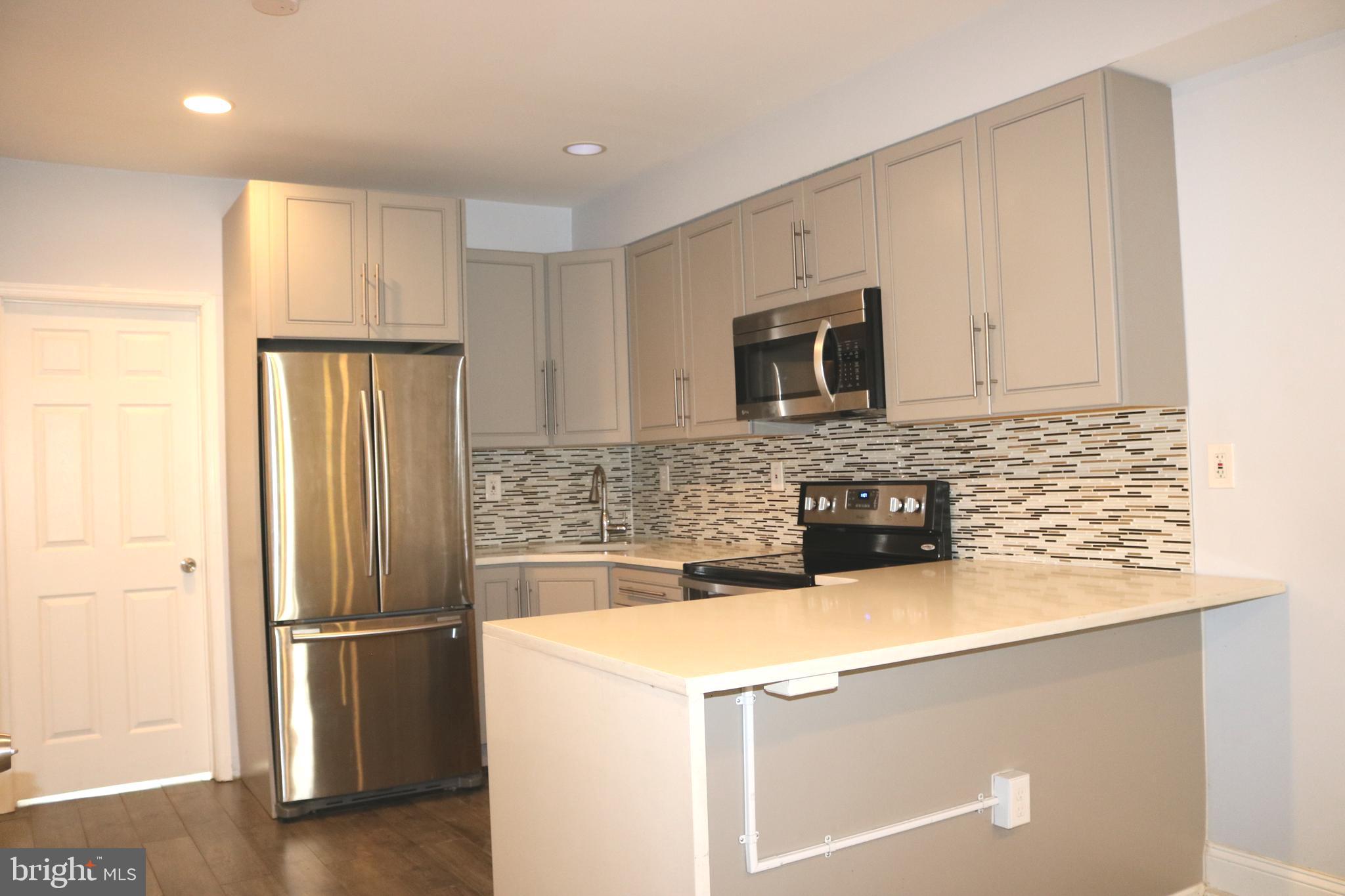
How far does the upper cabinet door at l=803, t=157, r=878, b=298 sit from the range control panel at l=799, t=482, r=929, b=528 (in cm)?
70

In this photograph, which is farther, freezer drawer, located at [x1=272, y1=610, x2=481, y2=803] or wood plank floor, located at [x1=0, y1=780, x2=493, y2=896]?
freezer drawer, located at [x1=272, y1=610, x2=481, y2=803]

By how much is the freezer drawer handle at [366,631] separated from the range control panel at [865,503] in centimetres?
141

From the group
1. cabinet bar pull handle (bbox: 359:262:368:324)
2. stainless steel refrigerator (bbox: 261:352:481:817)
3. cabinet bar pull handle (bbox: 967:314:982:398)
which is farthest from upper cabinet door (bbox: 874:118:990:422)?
cabinet bar pull handle (bbox: 359:262:368:324)

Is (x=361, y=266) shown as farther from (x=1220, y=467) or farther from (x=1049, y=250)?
(x=1220, y=467)

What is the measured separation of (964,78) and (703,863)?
91.5 inches

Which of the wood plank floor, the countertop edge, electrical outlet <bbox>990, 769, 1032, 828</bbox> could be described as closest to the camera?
the countertop edge

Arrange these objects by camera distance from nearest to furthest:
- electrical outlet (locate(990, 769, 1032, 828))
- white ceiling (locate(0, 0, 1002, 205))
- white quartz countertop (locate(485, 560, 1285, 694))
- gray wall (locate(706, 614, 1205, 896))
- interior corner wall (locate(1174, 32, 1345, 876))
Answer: white quartz countertop (locate(485, 560, 1285, 694)), gray wall (locate(706, 614, 1205, 896)), electrical outlet (locate(990, 769, 1032, 828)), interior corner wall (locate(1174, 32, 1345, 876)), white ceiling (locate(0, 0, 1002, 205))

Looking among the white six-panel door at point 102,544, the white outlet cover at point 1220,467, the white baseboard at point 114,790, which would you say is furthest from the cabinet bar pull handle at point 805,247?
the white baseboard at point 114,790

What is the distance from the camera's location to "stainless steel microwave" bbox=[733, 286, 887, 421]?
126 inches

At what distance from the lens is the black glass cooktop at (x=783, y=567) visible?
3182 mm

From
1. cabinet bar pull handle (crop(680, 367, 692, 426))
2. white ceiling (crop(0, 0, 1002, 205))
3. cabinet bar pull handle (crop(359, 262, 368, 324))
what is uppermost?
white ceiling (crop(0, 0, 1002, 205))

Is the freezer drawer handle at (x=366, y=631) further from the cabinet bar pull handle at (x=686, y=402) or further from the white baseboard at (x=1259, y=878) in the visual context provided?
the white baseboard at (x=1259, y=878)

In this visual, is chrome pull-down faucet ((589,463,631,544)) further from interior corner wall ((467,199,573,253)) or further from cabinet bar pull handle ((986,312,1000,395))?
cabinet bar pull handle ((986,312,1000,395))

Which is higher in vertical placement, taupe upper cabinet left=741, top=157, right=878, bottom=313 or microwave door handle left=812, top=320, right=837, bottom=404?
taupe upper cabinet left=741, top=157, right=878, bottom=313
